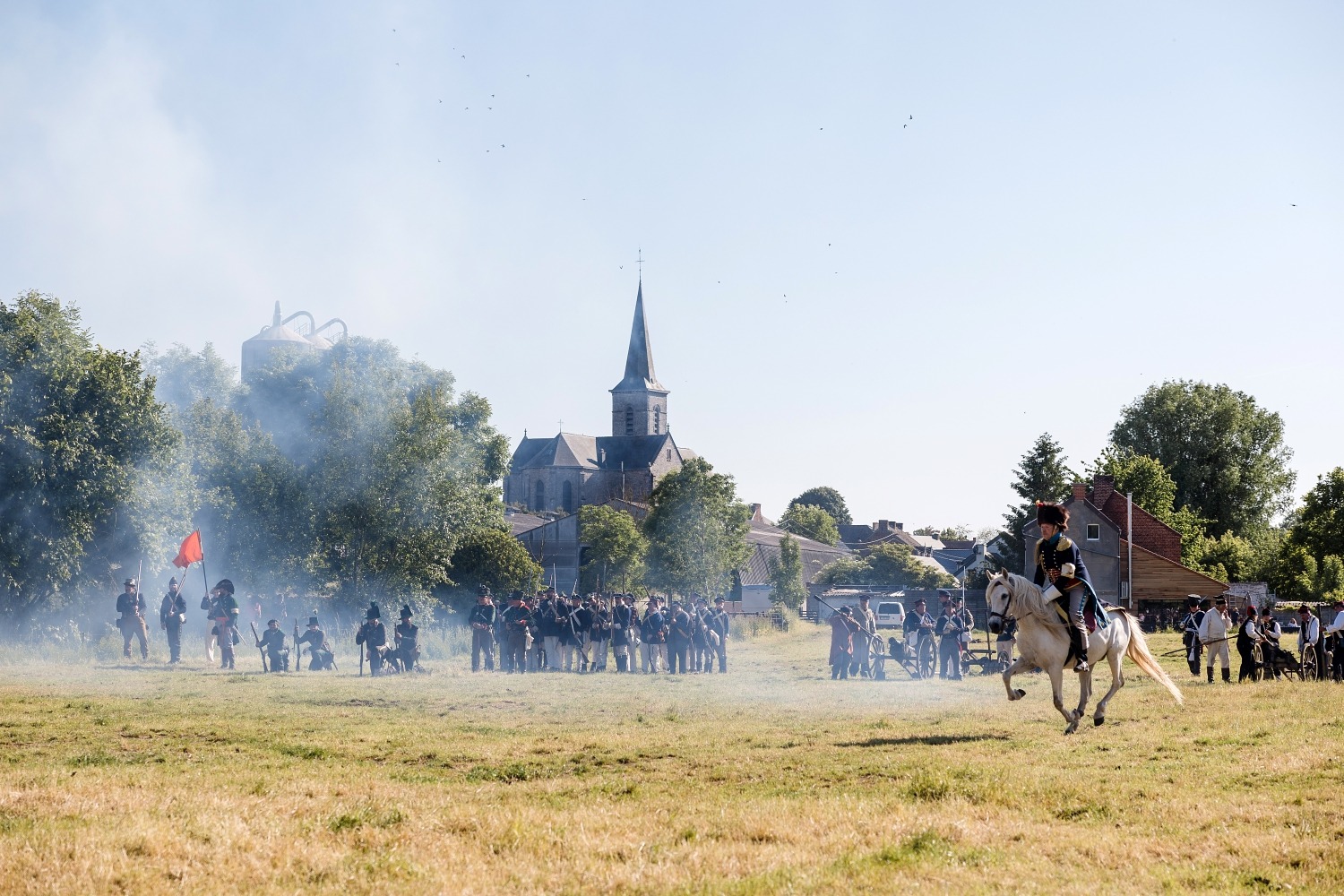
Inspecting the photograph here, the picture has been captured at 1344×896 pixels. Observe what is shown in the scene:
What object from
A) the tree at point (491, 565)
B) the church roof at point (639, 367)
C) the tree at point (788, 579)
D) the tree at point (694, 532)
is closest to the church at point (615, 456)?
the church roof at point (639, 367)

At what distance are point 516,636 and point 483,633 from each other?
1163 mm

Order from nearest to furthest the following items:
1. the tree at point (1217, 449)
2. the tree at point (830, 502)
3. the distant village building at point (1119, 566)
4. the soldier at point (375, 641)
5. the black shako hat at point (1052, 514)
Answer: the black shako hat at point (1052, 514)
the soldier at point (375, 641)
the distant village building at point (1119, 566)
the tree at point (1217, 449)
the tree at point (830, 502)

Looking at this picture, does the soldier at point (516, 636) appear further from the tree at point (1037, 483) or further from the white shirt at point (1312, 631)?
the tree at point (1037, 483)

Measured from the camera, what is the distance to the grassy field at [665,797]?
759cm

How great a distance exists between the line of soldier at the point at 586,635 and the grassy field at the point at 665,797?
1070 cm

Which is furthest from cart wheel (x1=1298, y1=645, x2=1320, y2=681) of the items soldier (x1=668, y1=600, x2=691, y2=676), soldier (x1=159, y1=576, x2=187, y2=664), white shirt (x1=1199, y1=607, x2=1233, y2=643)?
soldier (x1=159, y1=576, x2=187, y2=664)

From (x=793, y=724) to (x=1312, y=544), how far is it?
7571cm

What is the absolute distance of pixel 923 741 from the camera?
14375 millimetres

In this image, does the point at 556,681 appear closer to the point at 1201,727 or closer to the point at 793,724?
the point at 793,724

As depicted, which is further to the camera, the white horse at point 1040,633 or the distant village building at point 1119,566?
the distant village building at point 1119,566

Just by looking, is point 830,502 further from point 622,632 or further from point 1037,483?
point 622,632

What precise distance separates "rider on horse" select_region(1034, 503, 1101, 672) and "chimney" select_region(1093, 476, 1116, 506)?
202 feet

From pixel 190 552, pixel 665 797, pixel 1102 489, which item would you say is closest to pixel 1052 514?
pixel 665 797

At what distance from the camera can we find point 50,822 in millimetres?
8820
